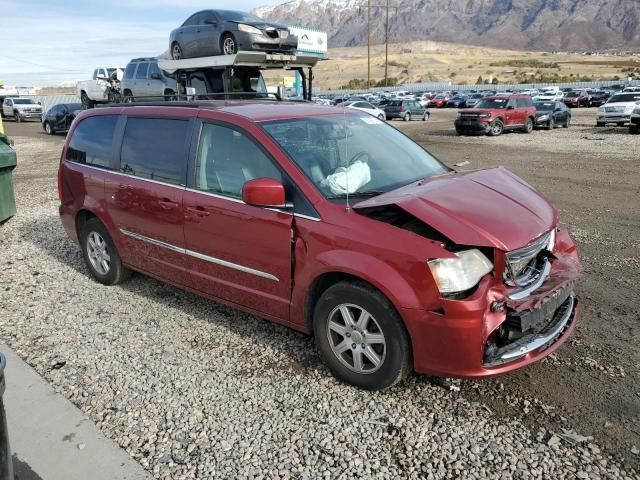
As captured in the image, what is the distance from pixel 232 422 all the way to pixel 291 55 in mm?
10522

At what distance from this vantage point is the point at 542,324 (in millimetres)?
3434

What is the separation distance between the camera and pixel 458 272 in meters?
3.06

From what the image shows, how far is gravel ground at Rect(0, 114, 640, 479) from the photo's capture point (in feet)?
9.41

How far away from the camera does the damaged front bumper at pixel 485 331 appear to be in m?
3.02

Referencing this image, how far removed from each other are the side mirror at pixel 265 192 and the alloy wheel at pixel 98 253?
2.38 m

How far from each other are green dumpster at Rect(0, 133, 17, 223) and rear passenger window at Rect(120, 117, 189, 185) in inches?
153

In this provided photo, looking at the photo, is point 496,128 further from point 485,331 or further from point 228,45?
point 485,331

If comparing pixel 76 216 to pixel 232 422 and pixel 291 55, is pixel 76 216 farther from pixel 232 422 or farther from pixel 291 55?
pixel 291 55

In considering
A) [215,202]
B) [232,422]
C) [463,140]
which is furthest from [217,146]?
[463,140]

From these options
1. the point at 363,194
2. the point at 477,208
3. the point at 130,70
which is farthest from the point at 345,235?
the point at 130,70

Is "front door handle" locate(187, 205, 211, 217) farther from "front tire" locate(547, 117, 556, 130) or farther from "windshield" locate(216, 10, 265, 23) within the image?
"front tire" locate(547, 117, 556, 130)

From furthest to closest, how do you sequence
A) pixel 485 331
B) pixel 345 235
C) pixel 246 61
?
pixel 246 61 < pixel 345 235 < pixel 485 331

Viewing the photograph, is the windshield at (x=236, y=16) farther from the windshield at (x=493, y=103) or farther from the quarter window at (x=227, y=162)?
the windshield at (x=493, y=103)

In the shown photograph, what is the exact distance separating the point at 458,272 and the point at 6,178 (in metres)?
7.39
